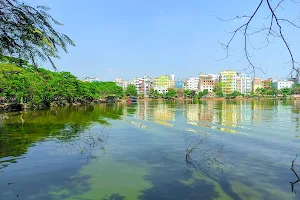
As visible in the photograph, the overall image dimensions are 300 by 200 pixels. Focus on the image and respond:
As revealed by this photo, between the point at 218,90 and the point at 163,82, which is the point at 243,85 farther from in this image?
the point at 163,82

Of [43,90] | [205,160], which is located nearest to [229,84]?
[43,90]

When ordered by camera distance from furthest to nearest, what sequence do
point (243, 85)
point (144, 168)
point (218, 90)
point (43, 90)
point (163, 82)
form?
point (163, 82), point (243, 85), point (218, 90), point (43, 90), point (144, 168)

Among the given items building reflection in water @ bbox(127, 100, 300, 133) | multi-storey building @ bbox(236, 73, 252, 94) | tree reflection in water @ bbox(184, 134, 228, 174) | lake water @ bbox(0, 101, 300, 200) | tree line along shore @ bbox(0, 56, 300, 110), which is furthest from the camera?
multi-storey building @ bbox(236, 73, 252, 94)

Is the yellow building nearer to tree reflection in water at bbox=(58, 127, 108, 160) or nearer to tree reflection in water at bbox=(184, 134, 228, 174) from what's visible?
tree reflection in water at bbox=(58, 127, 108, 160)

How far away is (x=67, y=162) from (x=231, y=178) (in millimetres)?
6873

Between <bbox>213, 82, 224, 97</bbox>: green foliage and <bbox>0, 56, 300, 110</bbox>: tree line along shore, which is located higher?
<bbox>213, 82, 224, 97</bbox>: green foliage

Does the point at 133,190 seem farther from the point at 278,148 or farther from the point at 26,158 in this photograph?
the point at 278,148

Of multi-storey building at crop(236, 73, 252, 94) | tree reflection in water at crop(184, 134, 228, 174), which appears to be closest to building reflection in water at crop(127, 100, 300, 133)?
tree reflection in water at crop(184, 134, 228, 174)

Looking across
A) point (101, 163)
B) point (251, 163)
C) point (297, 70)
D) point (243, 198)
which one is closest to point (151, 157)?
point (101, 163)

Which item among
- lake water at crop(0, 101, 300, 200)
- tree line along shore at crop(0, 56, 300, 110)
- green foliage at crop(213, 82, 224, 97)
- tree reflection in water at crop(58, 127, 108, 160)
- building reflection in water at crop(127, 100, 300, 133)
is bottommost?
lake water at crop(0, 101, 300, 200)

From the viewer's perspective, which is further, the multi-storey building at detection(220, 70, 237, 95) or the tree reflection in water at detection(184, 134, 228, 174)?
the multi-storey building at detection(220, 70, 237, 95)

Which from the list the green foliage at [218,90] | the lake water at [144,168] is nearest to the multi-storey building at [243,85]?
the green foliage at [218,90]

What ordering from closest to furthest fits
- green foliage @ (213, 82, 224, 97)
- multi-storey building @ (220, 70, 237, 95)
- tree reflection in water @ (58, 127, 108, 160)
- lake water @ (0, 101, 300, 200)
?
1. lake water @ (0, 101, 300, 200)
2. tree reflection in water @ (58, 127, 108, 160)
3. green foliage @ (213, 82, 224, 97)
4. multi-storey building @ (220, 70, 237, 95)

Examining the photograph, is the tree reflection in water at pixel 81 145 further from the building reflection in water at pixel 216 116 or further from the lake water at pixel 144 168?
the building reflection in water at pixel 216 116
